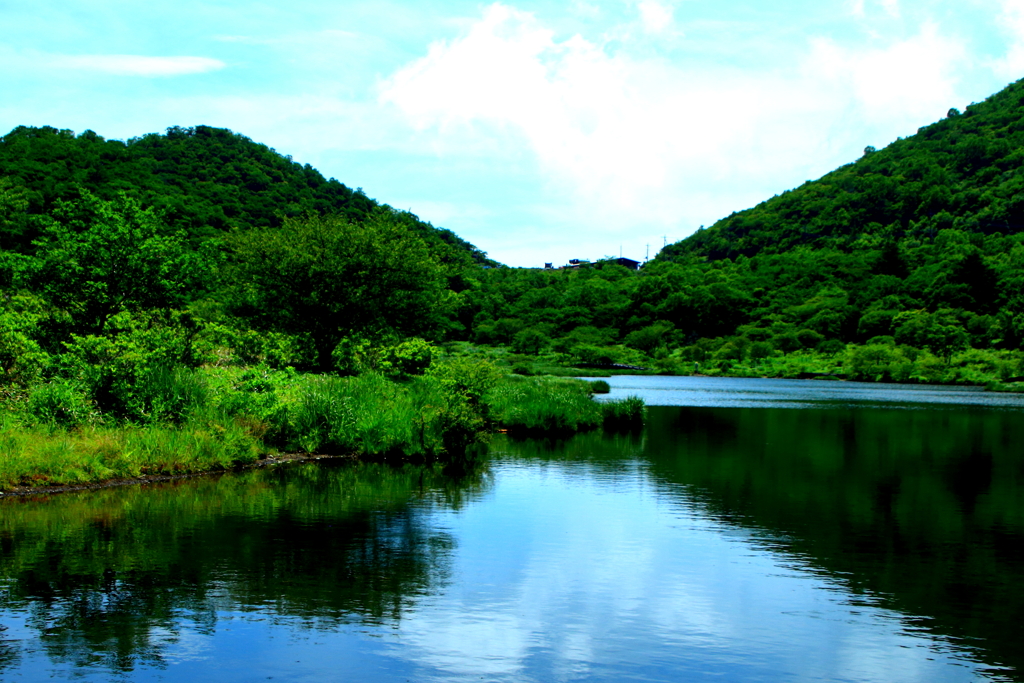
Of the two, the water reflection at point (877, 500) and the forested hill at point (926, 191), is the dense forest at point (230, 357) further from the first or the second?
the forested hill at point (926, 191)

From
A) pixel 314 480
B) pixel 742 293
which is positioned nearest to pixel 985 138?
pixel 742 293

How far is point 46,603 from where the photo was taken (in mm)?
11312

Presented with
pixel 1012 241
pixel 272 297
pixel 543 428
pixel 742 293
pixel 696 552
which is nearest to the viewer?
pixel 696 552

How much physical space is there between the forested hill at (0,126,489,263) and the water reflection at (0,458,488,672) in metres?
25.5

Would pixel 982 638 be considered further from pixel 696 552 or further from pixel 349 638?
pixel 349 638

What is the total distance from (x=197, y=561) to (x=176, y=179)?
94635 mm

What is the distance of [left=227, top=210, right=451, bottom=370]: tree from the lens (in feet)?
125

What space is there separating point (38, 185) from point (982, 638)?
80.6 m

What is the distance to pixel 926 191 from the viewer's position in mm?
167375

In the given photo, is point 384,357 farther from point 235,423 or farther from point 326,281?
point 235,423

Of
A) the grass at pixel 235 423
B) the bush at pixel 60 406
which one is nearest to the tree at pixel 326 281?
the grass at pixel 235 423

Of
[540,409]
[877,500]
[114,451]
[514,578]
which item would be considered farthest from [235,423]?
[877,500]

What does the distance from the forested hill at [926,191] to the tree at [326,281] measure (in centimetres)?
14252

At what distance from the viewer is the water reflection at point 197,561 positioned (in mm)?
10672
